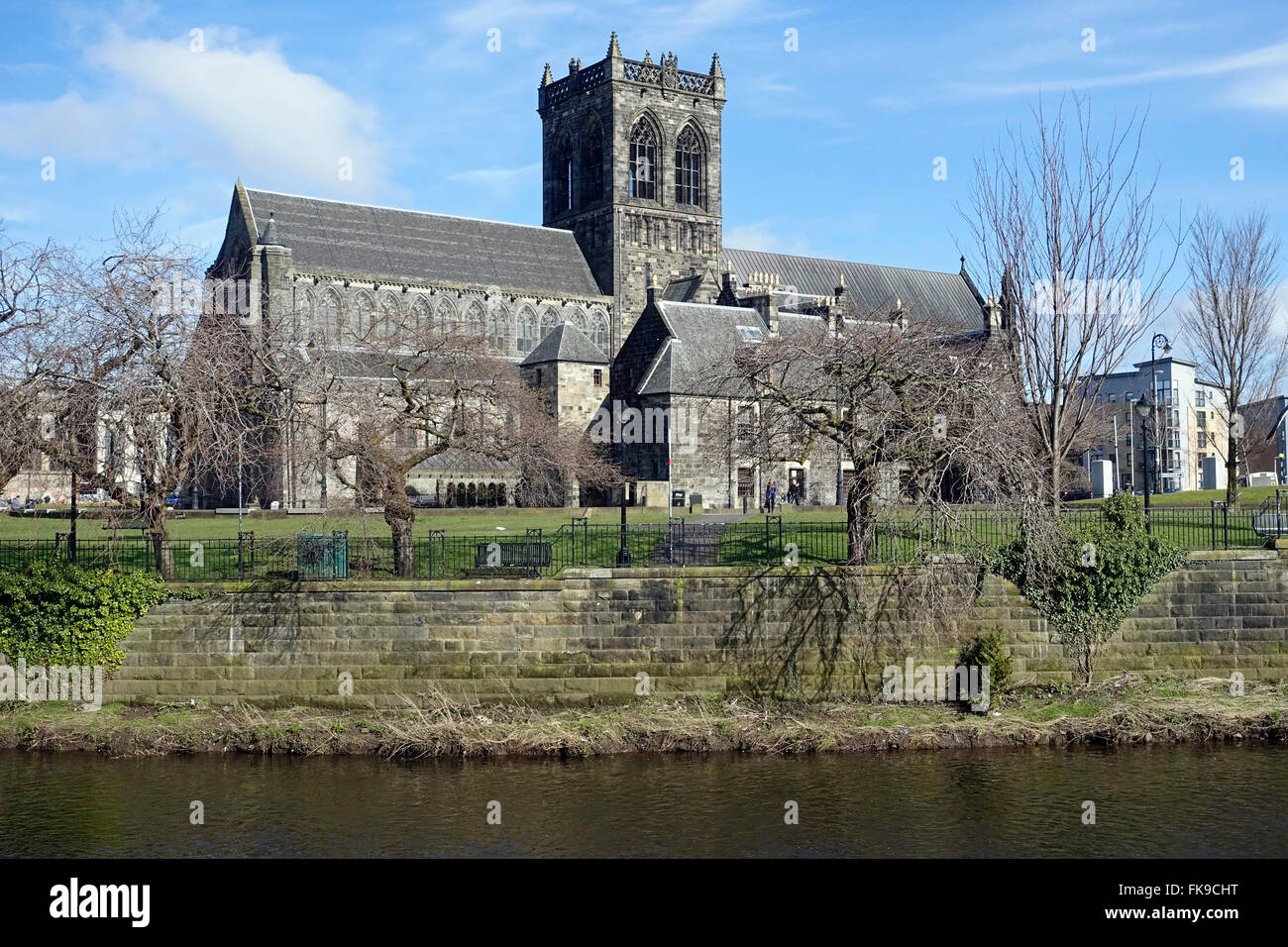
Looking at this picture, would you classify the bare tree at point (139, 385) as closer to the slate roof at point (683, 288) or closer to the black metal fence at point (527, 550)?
the black metal fence at point (527, 550)

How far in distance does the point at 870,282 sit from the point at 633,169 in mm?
17726

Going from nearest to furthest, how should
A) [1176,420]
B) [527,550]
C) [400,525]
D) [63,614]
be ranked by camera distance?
[63,614]
[527,550]
[400,525]
[1176,420]

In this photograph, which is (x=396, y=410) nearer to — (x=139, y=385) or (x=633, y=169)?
(x=139, y=385)

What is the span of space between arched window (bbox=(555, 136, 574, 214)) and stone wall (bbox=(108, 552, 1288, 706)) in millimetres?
58415

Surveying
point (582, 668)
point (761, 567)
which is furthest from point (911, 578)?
point (582, 668)

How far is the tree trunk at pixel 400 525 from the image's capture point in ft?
82.4

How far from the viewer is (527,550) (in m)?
25.0

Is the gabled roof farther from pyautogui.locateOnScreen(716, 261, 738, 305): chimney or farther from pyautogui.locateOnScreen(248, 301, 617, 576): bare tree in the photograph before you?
pyautogui.locateOnScreen(248, 301, 617, 576): bare tree

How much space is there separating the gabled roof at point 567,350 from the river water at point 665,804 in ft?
134

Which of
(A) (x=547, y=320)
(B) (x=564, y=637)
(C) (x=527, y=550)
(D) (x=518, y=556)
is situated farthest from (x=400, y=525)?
(A) (x=547, y=320)

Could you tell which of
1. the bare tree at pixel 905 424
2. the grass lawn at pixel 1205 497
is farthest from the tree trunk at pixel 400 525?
the grass lawn at pixel 1205 497

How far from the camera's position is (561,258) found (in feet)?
246

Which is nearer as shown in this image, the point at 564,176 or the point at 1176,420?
the point at 564,176

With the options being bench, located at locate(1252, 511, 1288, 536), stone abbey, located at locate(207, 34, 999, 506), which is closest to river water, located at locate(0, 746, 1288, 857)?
bench, located at locate(1252, 511, 1288, 536)
